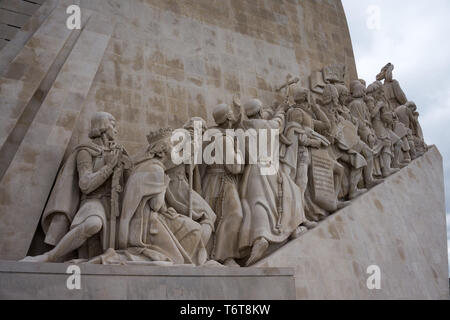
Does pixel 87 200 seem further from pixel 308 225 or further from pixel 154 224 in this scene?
pixel 308 225

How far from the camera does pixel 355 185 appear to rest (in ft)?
24.2

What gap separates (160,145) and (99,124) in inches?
26.8

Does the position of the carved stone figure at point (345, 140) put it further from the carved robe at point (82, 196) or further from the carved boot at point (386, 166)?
the carved robe at point (82, 196)

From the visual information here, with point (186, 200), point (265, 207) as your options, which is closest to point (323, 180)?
point (265, 207)

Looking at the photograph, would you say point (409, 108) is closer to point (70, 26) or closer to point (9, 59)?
point (70, 26)

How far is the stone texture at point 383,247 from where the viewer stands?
594 cm

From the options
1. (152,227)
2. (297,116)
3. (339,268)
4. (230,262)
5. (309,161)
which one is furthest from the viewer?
(297,116)

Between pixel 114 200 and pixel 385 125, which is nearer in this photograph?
pixel 114 200

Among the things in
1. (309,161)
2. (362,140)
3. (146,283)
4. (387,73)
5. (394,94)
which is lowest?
(146,283)

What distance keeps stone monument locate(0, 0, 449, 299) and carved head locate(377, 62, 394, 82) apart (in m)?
1.16

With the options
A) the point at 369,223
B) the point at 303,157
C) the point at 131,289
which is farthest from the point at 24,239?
the point at 369,223

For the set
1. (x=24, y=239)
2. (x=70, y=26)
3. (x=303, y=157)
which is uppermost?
(x=70, y=26)

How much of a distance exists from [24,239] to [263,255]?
8.25 ft

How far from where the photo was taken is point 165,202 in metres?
5.25
